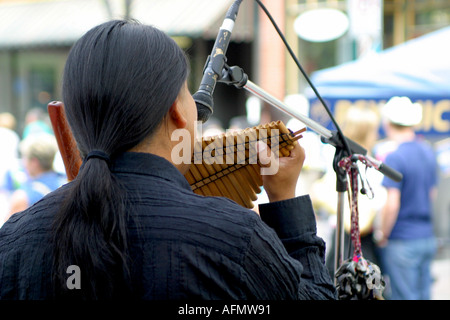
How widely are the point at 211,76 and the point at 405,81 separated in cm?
352

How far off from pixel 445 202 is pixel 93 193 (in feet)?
22.7

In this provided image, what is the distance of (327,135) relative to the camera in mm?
1626

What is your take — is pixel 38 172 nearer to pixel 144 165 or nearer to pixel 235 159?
pixel 235 159

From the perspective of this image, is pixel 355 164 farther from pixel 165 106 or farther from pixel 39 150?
pixel 39 150

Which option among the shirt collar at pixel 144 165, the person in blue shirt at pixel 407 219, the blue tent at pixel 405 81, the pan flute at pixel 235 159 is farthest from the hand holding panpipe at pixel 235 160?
the blue tent at pixel 405 81

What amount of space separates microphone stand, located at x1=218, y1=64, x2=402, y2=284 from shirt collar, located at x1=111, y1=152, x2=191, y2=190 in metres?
0.40

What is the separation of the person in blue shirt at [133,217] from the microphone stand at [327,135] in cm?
31

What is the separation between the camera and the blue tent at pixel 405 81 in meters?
4.39

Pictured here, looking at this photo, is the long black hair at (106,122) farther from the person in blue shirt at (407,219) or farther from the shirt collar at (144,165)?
the person in blue shirt at (407,219)

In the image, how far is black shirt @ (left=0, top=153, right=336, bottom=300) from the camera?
102 centimetres

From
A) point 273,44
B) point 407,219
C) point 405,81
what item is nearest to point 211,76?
point 407,219

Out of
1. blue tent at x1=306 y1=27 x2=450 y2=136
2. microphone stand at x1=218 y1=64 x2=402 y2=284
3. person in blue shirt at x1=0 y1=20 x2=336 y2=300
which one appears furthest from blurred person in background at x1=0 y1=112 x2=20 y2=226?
person in blue shirt at x1=0 y1=20 x2=336 y2=300

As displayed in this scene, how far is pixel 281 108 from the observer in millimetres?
1491
